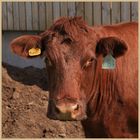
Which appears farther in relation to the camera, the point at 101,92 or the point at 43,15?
the point at 43,15

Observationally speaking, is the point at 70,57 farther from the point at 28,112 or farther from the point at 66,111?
the point at 28,112

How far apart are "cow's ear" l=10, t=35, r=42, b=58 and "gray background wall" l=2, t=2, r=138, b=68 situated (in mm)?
4376

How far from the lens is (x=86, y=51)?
5.43 meters

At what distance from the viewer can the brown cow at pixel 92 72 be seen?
17.1 ft

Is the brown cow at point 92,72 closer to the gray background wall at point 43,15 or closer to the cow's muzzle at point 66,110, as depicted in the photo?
the cow's muzzle at point 66,110

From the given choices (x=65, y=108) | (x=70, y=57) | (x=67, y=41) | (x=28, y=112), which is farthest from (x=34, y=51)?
(x=28, y=112)

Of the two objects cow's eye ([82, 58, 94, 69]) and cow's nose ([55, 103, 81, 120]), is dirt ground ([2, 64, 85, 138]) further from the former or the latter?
cow's nose ([55, 103, 81, 120])

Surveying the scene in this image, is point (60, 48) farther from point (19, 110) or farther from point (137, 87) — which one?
point (19, 110)

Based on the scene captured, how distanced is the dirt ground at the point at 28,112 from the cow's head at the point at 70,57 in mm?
2688

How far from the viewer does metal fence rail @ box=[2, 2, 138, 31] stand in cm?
1012

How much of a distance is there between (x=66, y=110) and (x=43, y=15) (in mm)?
6073

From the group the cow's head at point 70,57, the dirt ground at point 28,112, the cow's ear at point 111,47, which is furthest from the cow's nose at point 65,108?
the dirt ground at point 28,112

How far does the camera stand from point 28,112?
870 centimetres

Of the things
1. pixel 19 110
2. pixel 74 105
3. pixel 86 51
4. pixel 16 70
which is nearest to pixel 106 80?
pixel 86 51
